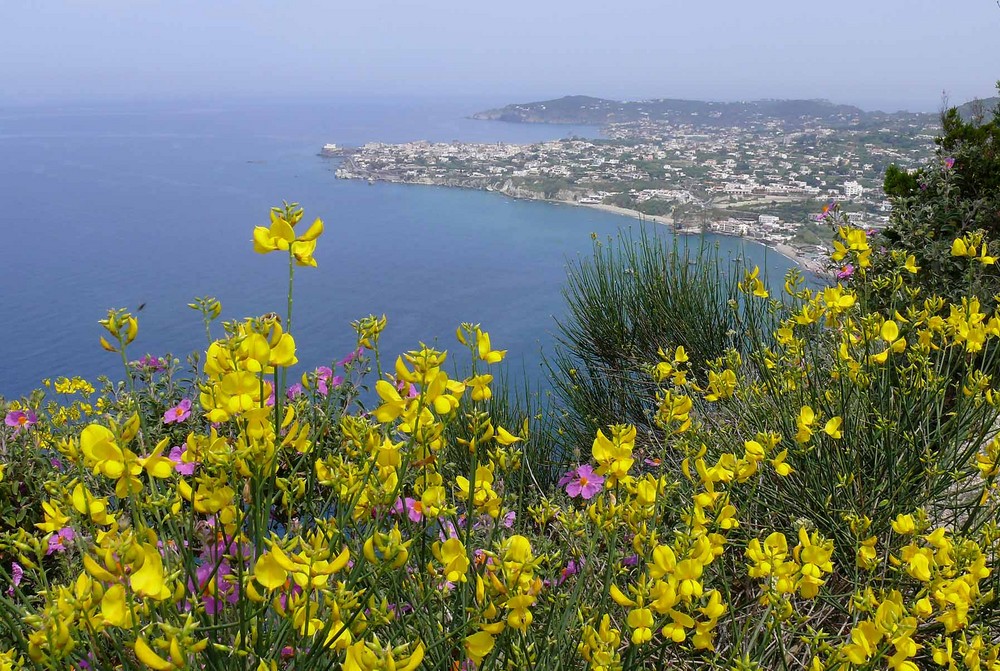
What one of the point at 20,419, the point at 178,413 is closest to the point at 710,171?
the point at 178,413

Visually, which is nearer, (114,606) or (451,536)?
(114,606)

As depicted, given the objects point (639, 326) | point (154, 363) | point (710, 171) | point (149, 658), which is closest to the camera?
point (149, 658)

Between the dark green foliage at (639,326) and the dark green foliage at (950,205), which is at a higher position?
the dark green foliage at (950,205)

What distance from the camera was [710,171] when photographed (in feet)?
67.5

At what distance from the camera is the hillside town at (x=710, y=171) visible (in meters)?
11.7

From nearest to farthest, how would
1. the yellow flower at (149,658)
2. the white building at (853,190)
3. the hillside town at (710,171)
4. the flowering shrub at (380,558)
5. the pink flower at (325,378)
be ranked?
1. the yellow flower at (149,658)
2. the flowering shrub at (380,558)
3. the pink flower at (325,378)
4. the hillside town at (710,171)
5. the white building at (853,190)

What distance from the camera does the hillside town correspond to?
38.3 feet

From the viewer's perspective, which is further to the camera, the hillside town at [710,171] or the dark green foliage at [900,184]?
the hillside town at [710,171]

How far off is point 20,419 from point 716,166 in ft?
72.9

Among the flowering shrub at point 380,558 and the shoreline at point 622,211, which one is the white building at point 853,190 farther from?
the flowering shrub at point 380,558

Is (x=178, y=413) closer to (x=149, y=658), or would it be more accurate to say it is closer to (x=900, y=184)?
(x=149, y=658)

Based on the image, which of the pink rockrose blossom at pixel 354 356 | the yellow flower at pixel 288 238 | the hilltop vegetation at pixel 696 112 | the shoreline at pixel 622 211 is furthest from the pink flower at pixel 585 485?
the hilltop vegetation at pixel 696 112

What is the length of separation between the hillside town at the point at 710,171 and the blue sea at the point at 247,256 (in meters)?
0.83

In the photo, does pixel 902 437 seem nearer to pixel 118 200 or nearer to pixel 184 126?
pixel 118 200
